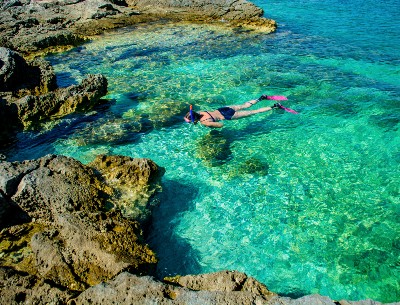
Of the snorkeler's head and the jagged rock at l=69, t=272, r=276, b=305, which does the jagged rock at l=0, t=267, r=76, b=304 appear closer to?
the jagged rock at l=69, t=272, r=276, b=305

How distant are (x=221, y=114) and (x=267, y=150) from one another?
2728 mm

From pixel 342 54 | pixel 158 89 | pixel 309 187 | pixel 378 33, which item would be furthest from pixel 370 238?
pixel 378 33

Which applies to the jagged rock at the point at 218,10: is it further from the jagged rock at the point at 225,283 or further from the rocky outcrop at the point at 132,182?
the jagged rock at the point at 225,283

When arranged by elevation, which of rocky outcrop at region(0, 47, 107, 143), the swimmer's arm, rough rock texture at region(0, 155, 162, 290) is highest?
rough rock texture at region(0, 155, 162, 290)

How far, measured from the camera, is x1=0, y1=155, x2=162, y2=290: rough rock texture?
16.9ft

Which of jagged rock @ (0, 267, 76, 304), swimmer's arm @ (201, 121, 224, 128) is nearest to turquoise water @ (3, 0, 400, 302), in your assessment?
swimmer's arm @ (201, 121, 224, 128)

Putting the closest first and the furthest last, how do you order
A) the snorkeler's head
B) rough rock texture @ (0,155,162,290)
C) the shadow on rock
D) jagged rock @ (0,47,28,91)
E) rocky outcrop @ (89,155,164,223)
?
1. rough rock texture @ (0,155,162,290)
2. the shadow on rock
3. rocky outcrop @ (89,155,164,223)
4. the snorkeler's head
5. jagged rock @ (0,47,28,91)

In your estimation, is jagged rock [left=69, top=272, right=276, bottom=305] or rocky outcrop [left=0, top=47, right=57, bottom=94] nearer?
jagged rock [left=69, top=272, right=276, bottom=305]

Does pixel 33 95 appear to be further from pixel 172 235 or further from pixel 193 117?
pixel 172 235

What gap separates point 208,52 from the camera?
67.1 feet

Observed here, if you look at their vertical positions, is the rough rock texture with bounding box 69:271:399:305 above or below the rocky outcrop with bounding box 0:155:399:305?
above

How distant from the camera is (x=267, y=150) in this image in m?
11.0

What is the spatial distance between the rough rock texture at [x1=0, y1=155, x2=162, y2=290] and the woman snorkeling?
501 centimetres

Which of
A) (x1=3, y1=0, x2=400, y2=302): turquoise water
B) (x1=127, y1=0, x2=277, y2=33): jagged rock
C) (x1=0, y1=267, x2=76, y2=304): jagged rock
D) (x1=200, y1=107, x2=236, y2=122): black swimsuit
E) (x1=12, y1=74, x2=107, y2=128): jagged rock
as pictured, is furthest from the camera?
(x1=127, y1=0, x2=277, y2=33): jagged rock
